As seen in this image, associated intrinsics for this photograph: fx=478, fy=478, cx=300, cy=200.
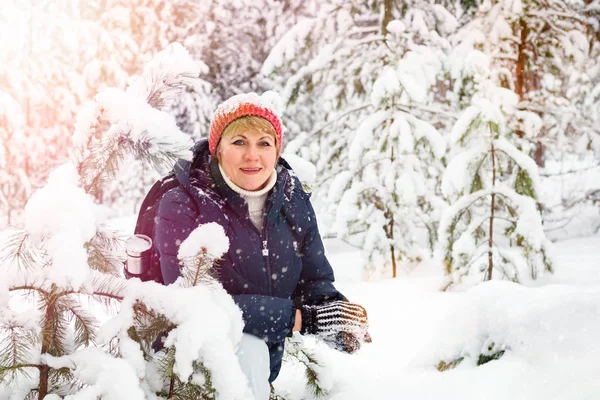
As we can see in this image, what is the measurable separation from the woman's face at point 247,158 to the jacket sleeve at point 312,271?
391mm

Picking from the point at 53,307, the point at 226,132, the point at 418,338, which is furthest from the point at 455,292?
the point at 53,307

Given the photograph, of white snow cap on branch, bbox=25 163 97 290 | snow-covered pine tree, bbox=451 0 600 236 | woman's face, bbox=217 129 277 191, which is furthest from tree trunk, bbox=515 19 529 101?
white snow cap on branch, bbox=25 163 97 290

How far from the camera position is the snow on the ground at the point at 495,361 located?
96.3 inches

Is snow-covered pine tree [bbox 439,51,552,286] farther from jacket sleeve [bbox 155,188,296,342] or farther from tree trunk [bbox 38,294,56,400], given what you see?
tree trunk [bbox 38,294,56,400]

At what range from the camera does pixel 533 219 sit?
4855 mm

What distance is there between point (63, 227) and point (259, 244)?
4.08 feet

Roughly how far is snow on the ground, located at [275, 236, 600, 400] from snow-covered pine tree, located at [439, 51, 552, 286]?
1.39 metres

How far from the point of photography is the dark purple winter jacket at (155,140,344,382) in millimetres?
2043

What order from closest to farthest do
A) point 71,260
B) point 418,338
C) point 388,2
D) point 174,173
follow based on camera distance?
point 71,260
point 174,173
point 418,338
point 388,2

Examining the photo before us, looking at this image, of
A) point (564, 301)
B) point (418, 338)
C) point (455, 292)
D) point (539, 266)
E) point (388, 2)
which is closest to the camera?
Result: point (564, 301)

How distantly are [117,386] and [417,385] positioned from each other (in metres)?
A: 2.19

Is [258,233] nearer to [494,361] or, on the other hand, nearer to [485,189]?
[494,361]

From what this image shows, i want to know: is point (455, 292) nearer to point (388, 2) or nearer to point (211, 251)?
point (388, 2)

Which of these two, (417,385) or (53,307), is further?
(417,385)
